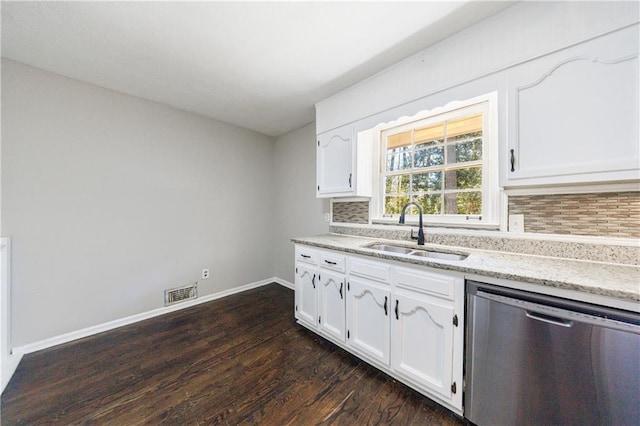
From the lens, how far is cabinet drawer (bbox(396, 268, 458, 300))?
1.35 metres

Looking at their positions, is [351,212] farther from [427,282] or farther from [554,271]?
[554,271]

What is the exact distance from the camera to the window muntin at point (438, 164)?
1.90 metres

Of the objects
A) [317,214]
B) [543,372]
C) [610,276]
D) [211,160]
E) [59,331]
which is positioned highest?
[211,160]

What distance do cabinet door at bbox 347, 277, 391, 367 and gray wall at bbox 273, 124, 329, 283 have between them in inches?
51.3

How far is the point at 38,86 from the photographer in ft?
6.53

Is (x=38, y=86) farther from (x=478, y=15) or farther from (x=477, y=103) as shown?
(x=477, y=103)

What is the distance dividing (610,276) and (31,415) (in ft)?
10.5

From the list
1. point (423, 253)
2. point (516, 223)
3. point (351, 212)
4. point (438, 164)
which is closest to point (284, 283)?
point (351, 212)

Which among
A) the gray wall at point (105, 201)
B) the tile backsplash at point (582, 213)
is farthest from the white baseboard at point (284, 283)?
the tile backsplash at point (582, 213)

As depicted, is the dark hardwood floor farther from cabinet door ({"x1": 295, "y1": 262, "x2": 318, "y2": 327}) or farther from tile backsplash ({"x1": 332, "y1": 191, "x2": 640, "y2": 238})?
tile backsplash ({"x1": 332, "y1": 191, "x2": 640, "y2": 238})

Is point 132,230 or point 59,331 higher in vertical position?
→ point 132,230

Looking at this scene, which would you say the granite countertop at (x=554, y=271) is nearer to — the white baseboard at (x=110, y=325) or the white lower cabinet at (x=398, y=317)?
the white lower cabinet at (x=398, y=317)

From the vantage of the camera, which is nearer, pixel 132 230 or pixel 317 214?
pixel 132 230

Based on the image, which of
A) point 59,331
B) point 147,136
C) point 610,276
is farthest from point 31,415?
point 610,276
